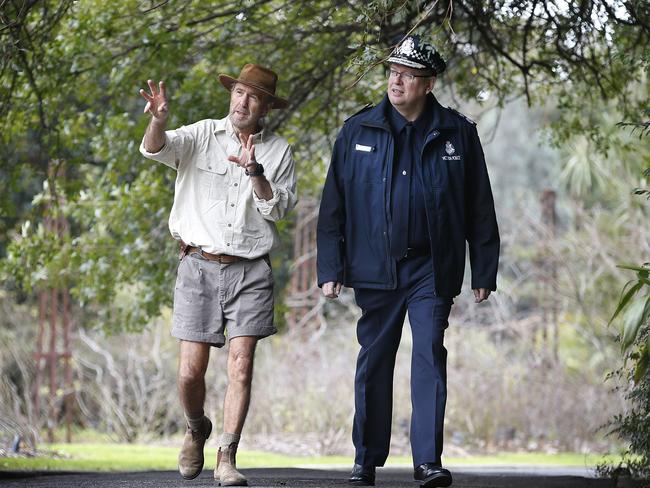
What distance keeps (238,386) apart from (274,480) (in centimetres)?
126

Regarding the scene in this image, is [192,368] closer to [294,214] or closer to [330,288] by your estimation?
[330,288]

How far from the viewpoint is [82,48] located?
10.9 meters

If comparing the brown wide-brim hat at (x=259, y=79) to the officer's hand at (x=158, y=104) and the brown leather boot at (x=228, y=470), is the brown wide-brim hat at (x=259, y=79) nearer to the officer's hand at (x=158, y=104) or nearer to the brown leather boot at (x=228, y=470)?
the officer's hand at (x=158, y=104)

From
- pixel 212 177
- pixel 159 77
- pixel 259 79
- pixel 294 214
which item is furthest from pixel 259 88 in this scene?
pixel 294 214

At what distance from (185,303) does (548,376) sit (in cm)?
1103

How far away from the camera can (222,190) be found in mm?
7074

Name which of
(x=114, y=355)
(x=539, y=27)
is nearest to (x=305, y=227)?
(x=114, y=355)

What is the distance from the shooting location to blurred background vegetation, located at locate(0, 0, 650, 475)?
10141mm

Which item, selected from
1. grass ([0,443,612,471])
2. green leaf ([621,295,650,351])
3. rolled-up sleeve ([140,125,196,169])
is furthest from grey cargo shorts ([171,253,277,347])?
grass ([0,443,612,471])

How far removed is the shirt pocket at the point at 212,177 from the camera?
707 centimetres

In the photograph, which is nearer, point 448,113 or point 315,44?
point 448,113

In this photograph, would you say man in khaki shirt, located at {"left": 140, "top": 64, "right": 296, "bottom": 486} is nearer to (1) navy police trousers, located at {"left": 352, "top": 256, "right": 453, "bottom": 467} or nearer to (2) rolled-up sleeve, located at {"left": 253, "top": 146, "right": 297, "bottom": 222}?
(2) rolled-up sleeve, located at {"left": 253, "top": 146, "right": 297, "bottom": 222}

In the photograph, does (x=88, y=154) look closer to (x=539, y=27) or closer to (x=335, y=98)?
(x=335, y=98)

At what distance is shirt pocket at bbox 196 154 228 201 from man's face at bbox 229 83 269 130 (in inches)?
9.9
